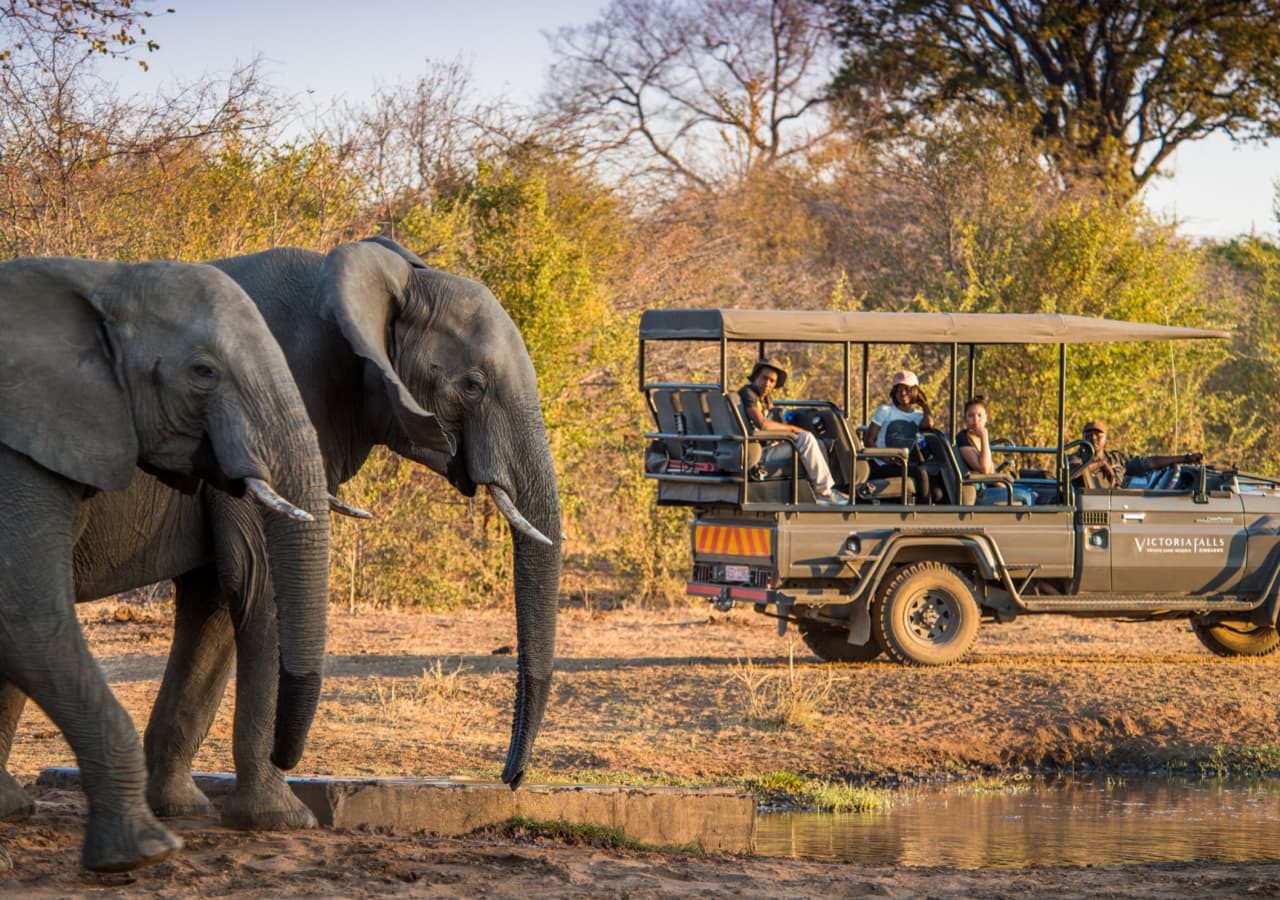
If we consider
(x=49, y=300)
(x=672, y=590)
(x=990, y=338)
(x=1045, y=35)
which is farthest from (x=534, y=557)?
(x=1045, y=35)

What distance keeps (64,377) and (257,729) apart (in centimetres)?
166

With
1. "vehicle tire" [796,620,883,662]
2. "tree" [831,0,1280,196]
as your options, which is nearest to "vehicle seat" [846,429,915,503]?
"vehicle tire" [796,620,883,662]

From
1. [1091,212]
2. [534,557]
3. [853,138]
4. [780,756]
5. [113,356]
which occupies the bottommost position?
[780,756]

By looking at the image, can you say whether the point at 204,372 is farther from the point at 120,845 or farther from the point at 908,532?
the point at 908,532

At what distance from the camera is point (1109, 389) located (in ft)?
66.8

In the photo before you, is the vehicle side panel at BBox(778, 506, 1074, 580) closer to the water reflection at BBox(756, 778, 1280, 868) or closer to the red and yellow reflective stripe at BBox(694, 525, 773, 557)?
the red and yellow reflective stripe at BBox(694, 525, 773, 557)

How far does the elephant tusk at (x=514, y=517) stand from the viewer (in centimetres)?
737

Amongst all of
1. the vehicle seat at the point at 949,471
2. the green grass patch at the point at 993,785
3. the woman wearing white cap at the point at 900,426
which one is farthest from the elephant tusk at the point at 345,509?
the vehicle seat at the point at 949,471

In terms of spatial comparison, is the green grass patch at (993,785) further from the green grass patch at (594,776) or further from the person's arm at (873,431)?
the person's arm at (873,431)

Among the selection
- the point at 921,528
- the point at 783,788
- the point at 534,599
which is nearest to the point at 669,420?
the point at 921,528

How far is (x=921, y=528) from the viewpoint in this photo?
14070mm

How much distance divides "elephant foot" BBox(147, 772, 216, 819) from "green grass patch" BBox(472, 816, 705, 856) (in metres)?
1.10

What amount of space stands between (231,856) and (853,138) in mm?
34090

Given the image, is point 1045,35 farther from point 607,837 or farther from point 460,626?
point 607,837
